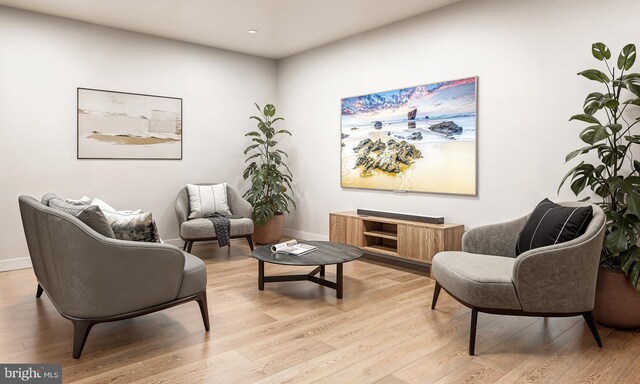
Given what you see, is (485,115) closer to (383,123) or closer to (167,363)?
(383,123)

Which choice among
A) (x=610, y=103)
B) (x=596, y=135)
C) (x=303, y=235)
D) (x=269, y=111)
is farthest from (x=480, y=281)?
(x=269, y=111)

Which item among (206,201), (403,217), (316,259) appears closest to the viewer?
(316,259)

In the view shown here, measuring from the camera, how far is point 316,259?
3438 mm

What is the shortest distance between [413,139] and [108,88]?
3.53m

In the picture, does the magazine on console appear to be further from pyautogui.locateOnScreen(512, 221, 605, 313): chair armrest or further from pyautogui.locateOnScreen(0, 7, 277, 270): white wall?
pyautogui.locateOnScreen(0, 7, 277, 270): white wall

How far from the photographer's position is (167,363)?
2.34m

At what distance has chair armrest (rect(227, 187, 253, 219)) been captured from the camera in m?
5.45

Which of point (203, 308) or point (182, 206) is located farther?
point (182, 206)

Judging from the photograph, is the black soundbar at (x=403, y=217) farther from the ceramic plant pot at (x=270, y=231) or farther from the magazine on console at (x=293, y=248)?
the ceramic plant pot at (x=270, y=231)

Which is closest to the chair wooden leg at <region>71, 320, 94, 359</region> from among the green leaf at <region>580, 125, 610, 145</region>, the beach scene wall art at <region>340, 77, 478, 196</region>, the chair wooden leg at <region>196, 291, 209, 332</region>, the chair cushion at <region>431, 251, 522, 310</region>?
the chair wooden leg at <region>196, 291, 209, 332</region>

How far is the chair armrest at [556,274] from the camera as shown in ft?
7.97

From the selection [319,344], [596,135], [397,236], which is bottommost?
[319,344]

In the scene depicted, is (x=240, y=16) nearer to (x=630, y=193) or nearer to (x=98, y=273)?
(x=98, y=273)

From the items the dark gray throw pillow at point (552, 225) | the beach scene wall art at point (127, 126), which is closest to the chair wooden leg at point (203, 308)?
the dark gray throw pillow at point (552, 225)
